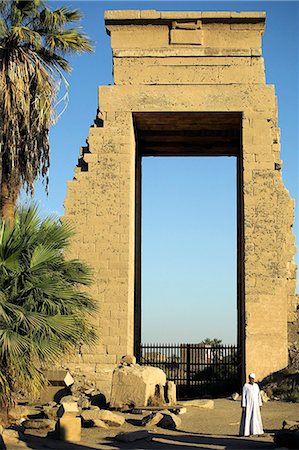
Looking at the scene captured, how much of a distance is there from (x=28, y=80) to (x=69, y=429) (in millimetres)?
7608

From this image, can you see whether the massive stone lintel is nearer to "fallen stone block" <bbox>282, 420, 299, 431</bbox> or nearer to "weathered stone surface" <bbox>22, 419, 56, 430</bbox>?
"weathered stone surface" <bbox>22, 419, 56, 430</bbox>

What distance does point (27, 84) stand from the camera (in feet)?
48.8

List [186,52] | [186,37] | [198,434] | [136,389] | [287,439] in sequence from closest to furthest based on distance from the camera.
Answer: [287,439]
[198,434]
[136,389]
[186,52]
[186,37]

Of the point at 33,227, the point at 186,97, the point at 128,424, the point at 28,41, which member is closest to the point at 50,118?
the point at 28,41

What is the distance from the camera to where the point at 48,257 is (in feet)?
35.1

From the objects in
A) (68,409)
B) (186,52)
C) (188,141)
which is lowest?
(68,409)

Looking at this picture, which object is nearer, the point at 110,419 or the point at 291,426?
the point at 291,426

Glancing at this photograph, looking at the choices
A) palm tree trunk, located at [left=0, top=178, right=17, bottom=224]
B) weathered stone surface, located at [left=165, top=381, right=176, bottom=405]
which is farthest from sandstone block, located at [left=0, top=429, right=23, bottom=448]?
palm tree trunk, located at [left=0, top=178, right=17, bottom=224]

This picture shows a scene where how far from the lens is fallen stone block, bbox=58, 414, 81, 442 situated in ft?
33.4

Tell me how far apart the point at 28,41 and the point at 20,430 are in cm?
813

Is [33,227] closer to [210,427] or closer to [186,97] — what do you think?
[210,427]

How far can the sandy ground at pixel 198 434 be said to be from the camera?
9977 mm

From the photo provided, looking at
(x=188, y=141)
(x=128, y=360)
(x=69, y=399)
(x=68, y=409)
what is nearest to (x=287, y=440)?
(x=68, y=409)

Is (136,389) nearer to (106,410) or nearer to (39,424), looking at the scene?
(106,410)
